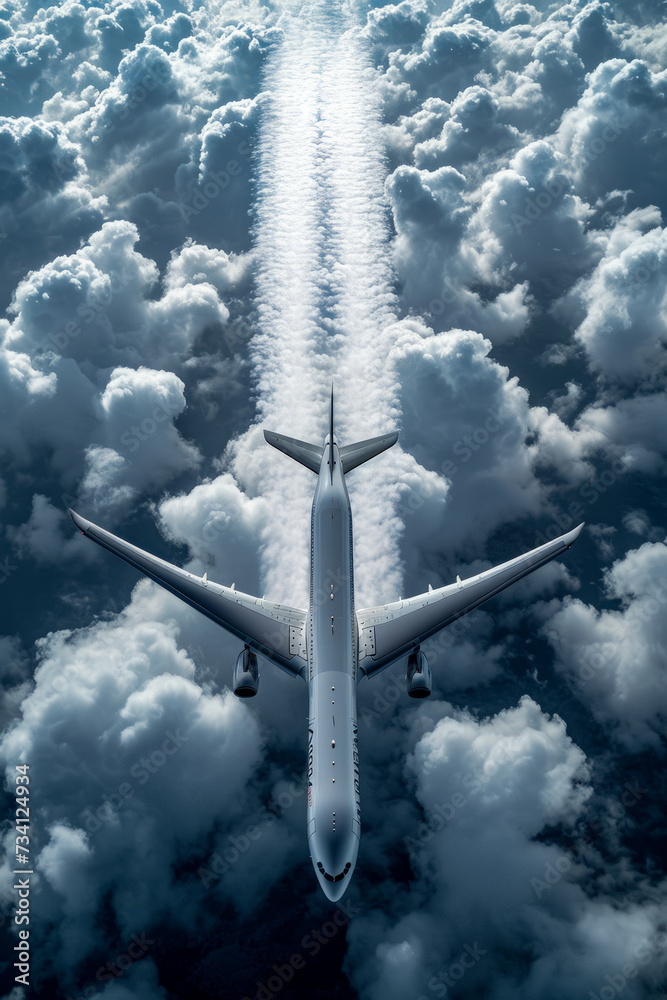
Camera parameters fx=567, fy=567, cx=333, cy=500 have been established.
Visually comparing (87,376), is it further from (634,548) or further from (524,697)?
(634,548)

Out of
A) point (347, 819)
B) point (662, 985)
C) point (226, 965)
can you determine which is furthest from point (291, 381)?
point (662, 985)

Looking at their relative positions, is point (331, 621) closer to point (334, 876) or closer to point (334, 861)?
point (334, 861)

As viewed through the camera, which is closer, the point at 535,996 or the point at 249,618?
the point at 249,618

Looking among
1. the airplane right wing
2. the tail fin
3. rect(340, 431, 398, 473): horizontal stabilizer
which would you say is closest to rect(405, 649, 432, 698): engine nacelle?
the airplane right wing

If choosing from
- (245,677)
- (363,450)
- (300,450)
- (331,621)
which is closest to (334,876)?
(331,621)

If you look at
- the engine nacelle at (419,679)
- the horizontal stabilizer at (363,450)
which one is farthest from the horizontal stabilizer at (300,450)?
the engine nacelle at (419,679)

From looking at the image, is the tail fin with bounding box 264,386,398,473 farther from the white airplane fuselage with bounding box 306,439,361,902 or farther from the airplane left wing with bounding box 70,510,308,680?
the airplane left wing with bounding box 70,510,308,680
